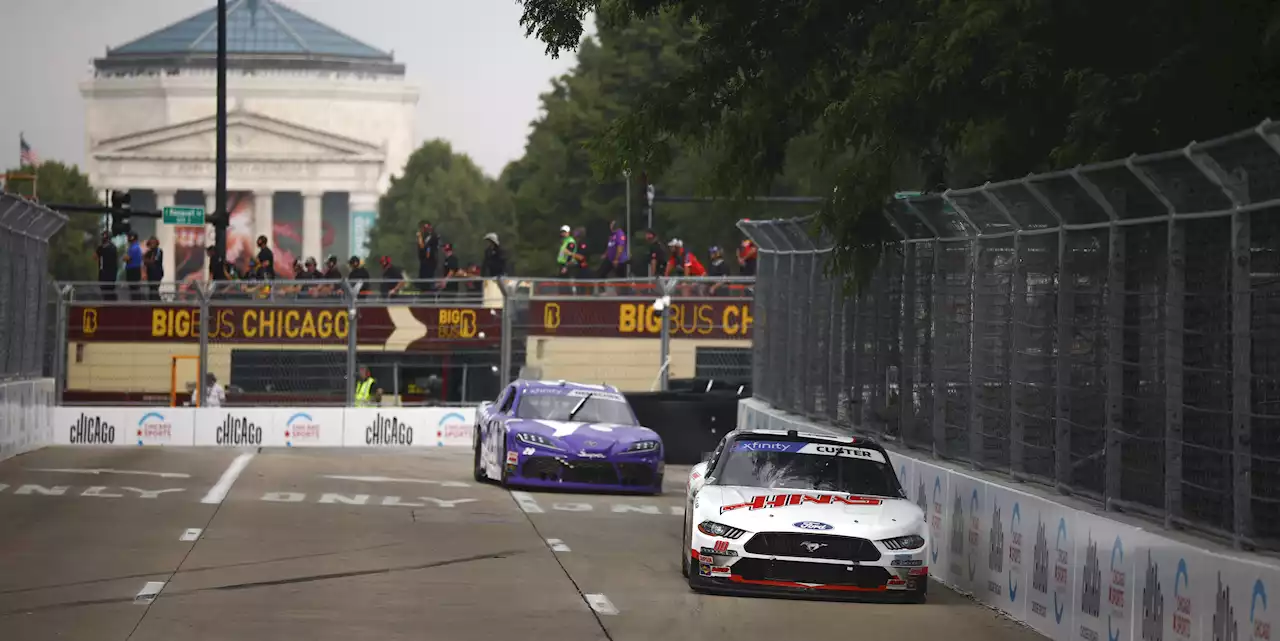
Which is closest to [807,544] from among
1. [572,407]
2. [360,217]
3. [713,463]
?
[713,463]

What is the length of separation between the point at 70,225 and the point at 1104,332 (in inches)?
4673

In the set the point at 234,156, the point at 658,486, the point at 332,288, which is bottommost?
the point at 658,486

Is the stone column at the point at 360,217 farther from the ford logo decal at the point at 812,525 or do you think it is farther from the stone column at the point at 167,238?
the ford logo decal at the point at 812,525

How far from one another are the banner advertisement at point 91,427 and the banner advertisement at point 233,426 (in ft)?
4.01

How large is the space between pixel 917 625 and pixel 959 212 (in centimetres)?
397

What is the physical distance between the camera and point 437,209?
149125 mm

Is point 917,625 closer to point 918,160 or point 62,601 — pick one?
point 62,601

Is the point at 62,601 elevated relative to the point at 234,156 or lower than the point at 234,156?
lower

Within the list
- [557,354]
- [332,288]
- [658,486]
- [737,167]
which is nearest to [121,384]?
[332,288]

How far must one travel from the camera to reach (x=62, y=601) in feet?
45.4

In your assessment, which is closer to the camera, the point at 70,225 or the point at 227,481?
the point at 227,481

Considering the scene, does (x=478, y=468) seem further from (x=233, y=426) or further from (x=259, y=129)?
(x=259, y=129)

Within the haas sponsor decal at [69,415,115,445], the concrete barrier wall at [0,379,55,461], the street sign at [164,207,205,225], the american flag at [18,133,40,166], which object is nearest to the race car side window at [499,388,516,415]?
the concrete barrier wall at [0,379,55,461]

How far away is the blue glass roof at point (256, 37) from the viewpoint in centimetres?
18250
